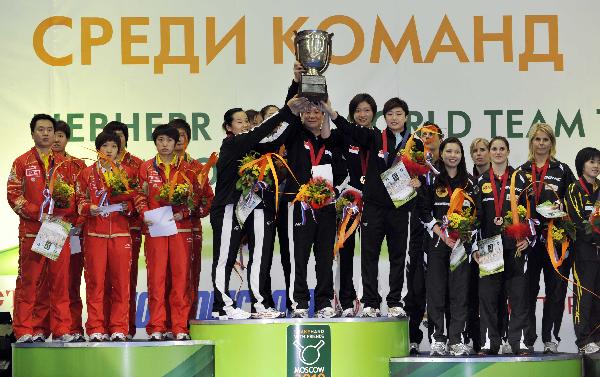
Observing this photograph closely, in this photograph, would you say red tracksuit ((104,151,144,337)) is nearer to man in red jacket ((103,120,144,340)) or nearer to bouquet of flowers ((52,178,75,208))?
man in red jacket ((103,120,144,340))

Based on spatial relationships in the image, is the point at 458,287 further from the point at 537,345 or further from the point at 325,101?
the point at 537,345

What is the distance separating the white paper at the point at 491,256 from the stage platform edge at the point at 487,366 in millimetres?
571

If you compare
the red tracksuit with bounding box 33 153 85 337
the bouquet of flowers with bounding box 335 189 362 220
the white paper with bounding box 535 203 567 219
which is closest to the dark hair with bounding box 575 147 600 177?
the white paper with bounding box 535 203 567 219

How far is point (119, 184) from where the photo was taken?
6.86m

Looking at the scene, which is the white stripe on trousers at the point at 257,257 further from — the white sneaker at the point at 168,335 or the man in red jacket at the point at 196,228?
the white sneaker at the point at 168,335

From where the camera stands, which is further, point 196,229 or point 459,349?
point 196,229

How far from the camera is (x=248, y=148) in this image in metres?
6.72

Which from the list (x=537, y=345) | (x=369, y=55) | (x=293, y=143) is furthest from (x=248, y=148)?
(x=537, y=345)

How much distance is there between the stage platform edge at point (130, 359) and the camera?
6.33m

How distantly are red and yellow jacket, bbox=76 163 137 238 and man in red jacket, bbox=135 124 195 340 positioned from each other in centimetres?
13

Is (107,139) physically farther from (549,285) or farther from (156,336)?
(549,285)

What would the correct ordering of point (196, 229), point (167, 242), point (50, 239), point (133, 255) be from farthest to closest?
1. point (133, 255)
2. point (196, 229)
3. point (167, 242)
4. point (50, 239)

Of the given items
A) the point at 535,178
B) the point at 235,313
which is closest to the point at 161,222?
the point at 235,313

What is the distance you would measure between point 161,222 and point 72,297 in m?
0.85
